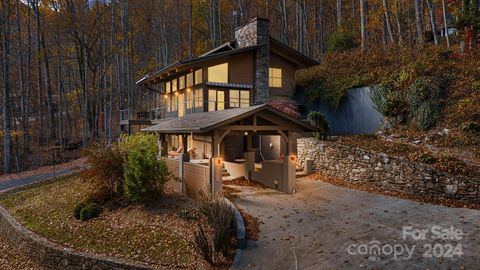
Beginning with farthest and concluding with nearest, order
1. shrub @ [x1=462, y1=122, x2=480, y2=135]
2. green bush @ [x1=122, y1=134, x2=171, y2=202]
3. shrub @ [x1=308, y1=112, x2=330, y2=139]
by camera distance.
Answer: shrub @ [x1=308, y1=112, x2=330, y2=139] → shrub @ [x1=462, y1=122, x2=480, y2=135] → green bush @ [x1=122, y1=134, x2=171, y2=202]

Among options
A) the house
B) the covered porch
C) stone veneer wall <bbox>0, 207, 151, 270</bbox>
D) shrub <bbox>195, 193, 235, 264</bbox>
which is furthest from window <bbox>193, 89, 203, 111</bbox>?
shrub <bbox>195, 193, 235, 264</bbox>

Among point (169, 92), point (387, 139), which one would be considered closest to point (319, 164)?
point (387, 139)

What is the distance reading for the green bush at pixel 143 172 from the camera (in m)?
11.3

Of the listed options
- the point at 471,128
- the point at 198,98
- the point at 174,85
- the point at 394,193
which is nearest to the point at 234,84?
the point at 198,98

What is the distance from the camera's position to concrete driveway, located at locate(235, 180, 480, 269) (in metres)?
6.73

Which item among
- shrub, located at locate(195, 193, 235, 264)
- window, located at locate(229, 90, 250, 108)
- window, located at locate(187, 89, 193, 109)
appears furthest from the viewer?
window, located at locate(187, 89, 193, 109)

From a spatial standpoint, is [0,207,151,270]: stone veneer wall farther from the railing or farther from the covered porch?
the railing

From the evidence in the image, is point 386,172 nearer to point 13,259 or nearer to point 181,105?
point 13,259

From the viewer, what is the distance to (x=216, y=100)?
21.9 metres

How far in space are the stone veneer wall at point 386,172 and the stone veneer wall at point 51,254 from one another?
9507mm

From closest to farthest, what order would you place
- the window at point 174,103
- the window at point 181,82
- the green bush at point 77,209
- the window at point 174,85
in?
the green bush at point 77,209, the window at point 181,82, the window at point 174,103, the window at point 174,85

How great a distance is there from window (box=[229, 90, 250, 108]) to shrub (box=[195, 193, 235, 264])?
592 inches

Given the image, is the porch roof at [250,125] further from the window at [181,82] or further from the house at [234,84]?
the window at [181,82]

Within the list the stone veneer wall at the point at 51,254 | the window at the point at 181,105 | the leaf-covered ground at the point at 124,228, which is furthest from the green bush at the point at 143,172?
the window at the point at 181,105
